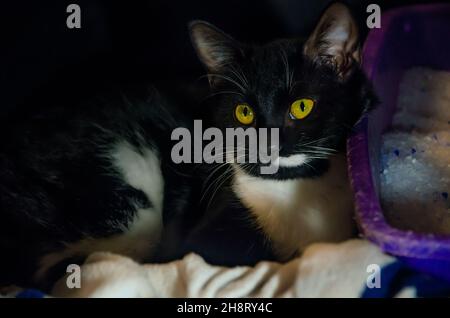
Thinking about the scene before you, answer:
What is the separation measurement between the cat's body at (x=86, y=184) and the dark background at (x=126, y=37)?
152 mm

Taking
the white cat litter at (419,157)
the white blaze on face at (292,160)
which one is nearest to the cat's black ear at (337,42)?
the white blaze on face at (292,160)

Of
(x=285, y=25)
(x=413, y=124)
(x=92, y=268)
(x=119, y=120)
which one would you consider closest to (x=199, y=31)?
(x=119, y=120)

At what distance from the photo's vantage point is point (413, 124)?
1.52 metres

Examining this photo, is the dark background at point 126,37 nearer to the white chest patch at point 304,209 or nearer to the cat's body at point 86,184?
the cat's body at point 86,184

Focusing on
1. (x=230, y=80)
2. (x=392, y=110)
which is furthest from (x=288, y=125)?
(x=392, y=110)

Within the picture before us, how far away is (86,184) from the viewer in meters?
1.22

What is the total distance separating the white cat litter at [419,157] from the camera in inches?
48.3

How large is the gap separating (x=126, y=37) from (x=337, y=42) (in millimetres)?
774

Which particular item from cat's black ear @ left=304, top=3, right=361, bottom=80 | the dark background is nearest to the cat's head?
cat's black ear @ left=304, top=3, right=361, bottom=80

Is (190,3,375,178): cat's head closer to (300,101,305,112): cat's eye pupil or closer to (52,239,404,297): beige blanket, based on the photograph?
(300,101,305,112): cat's eye pupil

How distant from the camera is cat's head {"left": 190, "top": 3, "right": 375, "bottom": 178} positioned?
109 centimetres

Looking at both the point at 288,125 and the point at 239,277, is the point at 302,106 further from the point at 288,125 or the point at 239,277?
the point at 239,277
